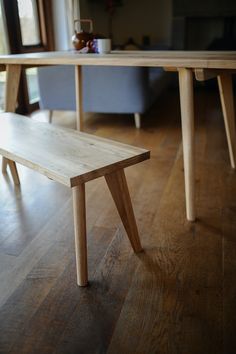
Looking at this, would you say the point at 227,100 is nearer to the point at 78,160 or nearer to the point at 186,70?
the point at 186,70

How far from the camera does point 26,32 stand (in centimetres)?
334

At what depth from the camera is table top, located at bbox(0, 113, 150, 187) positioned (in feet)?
3.02

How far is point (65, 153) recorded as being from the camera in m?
1.05

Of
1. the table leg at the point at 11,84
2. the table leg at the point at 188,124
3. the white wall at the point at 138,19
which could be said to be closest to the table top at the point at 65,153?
the table leg at the point at 188,124

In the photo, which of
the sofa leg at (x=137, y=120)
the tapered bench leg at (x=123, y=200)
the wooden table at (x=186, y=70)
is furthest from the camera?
the sofa leg at (x=137, y=120)

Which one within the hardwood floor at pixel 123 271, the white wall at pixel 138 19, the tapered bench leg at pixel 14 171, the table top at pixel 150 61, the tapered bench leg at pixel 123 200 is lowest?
the hardwood floor at pixel 123 271

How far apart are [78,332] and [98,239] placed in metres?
0.44

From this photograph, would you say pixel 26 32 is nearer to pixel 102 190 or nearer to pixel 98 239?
pixel 102 190

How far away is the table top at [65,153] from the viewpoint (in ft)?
3.02

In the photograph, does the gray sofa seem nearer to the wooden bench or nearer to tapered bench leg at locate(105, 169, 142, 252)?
the wooden bench

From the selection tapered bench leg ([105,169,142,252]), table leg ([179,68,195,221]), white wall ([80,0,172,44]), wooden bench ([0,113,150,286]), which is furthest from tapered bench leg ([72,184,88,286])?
white wall ([80,0,172,44])

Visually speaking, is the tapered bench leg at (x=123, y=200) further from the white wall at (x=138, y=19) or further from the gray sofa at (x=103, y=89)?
the white wall at (x=138, y=19)

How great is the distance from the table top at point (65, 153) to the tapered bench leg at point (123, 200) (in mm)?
80

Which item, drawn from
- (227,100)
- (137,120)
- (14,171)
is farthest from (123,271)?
(137,120)
